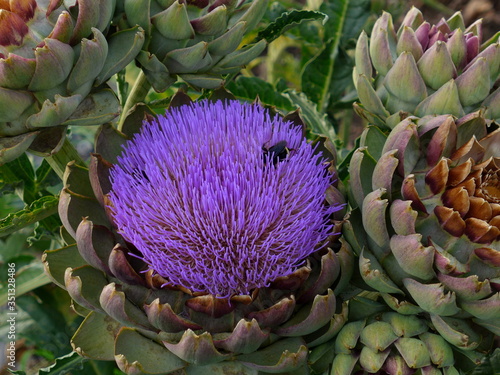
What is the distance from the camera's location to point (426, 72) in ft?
3.02

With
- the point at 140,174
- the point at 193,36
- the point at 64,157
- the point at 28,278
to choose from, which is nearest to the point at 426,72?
the point at 193,36

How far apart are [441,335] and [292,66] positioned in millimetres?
1139

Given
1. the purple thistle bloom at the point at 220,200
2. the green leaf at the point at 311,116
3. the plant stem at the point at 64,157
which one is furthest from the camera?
the green leaf at the point at 311,116

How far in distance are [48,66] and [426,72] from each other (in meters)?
0.56

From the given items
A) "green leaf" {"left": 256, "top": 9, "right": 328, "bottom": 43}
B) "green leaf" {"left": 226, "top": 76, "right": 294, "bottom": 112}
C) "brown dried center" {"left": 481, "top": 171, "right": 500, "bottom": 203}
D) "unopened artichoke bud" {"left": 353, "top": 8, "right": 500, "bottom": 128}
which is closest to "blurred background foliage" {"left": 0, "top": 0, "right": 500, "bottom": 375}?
"green leaf" {"left": 226, "top": 76, "right": 294, "bottom": 112}

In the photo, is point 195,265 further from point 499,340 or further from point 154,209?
point 499,340

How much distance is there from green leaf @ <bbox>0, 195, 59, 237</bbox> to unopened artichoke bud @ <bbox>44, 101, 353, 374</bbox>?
75 millimetres

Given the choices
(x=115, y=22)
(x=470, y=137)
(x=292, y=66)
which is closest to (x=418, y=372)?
(x=470, y=137)

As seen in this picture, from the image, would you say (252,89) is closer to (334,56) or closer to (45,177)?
(334,56)

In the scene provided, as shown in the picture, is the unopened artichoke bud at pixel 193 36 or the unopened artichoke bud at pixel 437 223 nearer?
the unopened artichoke bud at pixel 437 223

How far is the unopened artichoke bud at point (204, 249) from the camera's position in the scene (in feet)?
2.69

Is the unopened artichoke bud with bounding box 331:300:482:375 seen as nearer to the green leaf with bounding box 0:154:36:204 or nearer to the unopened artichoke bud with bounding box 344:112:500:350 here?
the unopened artichoke bud with bounding box 344:112:500:350

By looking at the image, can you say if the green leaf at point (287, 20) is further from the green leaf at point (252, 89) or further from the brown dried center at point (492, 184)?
the brown dried center at point (492, 184)

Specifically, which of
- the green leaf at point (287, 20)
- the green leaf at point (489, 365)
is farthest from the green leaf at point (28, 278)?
the green leaf at point (489, 365)
